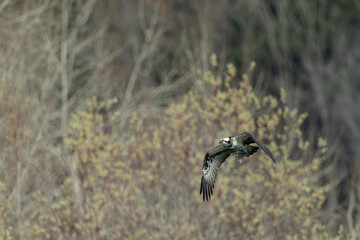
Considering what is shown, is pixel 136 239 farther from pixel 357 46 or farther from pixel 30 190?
pixel 357 46

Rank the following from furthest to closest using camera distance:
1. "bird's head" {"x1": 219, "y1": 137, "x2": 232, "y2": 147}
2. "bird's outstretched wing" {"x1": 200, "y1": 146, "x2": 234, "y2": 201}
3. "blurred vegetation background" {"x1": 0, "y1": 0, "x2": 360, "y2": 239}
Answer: "blurred vegetation background" {"x1": 0, "y1": 0, "x2": 360, "y2": 239} → "bird's outstretched wing" {"x1": 200, "y1": 146, "x2": 234, "y2": 201} → "bird's head" {"x1": 219, "y1": 137, "x2": 232, "y2": 147}

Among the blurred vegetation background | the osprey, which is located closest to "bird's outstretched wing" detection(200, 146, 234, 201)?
the osprey

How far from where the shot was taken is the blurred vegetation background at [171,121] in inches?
628

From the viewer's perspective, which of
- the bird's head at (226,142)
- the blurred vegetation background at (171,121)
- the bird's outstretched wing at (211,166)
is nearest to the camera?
the bird's head at (226,142)

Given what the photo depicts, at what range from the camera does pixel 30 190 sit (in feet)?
67.7

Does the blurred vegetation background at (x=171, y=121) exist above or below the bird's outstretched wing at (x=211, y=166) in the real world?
above

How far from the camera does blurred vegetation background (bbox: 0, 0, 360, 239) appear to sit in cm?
1595

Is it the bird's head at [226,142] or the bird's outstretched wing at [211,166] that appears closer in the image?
the bird's head at [226,142]

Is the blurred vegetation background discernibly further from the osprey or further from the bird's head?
the bird's head

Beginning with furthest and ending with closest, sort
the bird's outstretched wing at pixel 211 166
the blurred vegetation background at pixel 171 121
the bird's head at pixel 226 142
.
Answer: the blurred vegetation background at pixel 171 121, the bird's outstretched wing at pixel 211 166, the bird's head at pixel 226 142

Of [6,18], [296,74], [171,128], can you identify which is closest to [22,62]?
[6,18]

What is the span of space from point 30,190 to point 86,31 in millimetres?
7829

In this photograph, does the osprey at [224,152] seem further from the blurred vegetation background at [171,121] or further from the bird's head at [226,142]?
the blurred vegetation background at [171,121]

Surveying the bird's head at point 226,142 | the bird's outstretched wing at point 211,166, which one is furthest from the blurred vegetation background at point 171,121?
the bird's head at point 226,142
